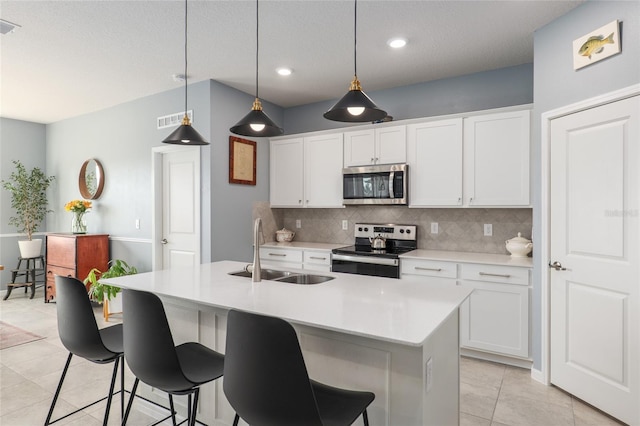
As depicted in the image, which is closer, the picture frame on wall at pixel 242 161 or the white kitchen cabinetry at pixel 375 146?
the white kitchen cabinetry at pixel 375 146

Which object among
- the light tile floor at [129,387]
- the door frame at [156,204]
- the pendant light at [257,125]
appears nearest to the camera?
the pendant light at [257,125]

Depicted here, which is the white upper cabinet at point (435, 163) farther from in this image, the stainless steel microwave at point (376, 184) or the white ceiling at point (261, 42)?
the white ceiling at point (261, 42)

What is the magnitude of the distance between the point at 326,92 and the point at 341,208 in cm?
142

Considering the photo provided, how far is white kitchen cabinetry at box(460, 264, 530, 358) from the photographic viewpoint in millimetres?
3137

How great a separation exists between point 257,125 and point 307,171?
232 cm

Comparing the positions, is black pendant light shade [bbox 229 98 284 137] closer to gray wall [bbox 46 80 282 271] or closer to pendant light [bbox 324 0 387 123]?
pendant light [bbox 324 0 387 123]

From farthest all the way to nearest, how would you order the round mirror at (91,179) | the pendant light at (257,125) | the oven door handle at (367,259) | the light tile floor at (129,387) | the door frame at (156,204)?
the round mirror at (91,179) < the door frame at (156,204) < the oven door handle at (367,259) < the light tile floor at (129,387) < the pendant light at (257,125)

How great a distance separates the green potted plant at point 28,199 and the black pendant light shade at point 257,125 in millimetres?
5077

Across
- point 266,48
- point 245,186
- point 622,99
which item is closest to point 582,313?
point 622,99

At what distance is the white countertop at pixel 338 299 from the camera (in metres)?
1.46

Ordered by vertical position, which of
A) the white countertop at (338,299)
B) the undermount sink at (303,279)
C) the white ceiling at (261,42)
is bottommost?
the undermount sink at (303,279)

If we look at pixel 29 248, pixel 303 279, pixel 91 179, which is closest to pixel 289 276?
pixel 303 279

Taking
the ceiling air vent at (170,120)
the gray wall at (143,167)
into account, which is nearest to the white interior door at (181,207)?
the gray wall at (143,167)

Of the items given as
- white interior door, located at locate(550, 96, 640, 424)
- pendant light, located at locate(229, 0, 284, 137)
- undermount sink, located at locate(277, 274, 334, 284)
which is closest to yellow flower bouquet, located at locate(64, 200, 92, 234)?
pendant light, located at locate(229, 0, 284, 137)
